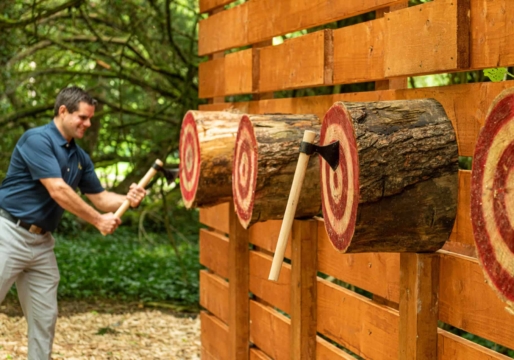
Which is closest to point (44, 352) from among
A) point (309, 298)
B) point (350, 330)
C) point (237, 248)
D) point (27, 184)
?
point (27, 184)

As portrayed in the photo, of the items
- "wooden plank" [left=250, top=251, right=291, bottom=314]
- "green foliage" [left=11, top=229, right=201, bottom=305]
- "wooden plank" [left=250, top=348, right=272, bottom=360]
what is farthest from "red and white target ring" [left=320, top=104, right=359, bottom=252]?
"green foliage" [left=11, top=229, right=201, bottom=305]

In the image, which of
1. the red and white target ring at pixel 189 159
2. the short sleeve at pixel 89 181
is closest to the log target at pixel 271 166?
the red and white target ring at pixel 189 159

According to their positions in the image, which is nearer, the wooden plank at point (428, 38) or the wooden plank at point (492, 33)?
the wooden plank at point (492, 33)

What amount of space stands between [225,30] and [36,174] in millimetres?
1476

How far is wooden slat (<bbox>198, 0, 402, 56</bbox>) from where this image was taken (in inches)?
123

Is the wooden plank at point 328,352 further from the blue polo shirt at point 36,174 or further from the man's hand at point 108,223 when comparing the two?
the blue polo shirt at point 36,174

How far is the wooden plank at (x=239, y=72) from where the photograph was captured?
4.14 meters

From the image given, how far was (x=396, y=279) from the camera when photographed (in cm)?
275

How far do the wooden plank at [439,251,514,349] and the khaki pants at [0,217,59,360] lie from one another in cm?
303

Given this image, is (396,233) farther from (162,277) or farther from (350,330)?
(162,277)

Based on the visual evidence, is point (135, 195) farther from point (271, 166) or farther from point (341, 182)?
point (341, 182)

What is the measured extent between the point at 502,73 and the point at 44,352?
11.7ft

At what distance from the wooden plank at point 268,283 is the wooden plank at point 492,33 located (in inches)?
67.4

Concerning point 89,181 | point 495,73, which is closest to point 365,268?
point 495,73
